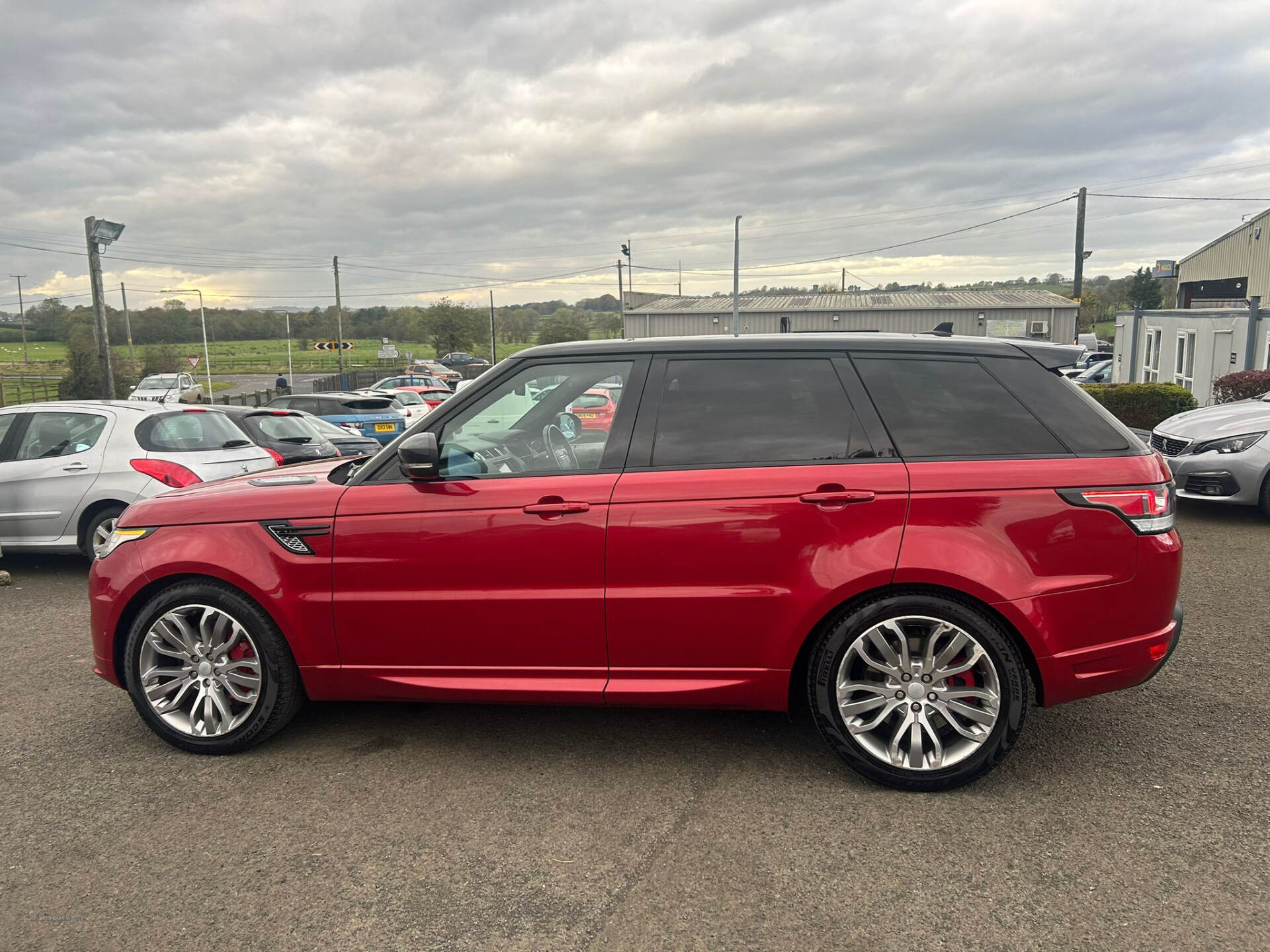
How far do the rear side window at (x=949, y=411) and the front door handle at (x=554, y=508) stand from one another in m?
1.27

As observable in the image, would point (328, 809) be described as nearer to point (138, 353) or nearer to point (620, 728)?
point (620, 728)

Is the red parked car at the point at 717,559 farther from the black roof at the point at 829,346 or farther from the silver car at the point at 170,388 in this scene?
the silver car at the point at 170,388

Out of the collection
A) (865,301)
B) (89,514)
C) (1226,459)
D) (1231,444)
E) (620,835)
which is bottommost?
(620,835)

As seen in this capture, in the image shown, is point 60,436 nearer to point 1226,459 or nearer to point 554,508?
point 554,508

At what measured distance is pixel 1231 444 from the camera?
9.00m

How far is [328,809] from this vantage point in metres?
3.47

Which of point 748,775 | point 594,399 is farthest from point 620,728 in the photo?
point 594,399

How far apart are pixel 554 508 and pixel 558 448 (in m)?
0.33

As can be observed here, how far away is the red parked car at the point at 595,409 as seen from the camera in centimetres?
378

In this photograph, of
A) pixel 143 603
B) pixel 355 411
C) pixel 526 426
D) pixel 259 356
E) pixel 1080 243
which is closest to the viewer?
pixel 526 426

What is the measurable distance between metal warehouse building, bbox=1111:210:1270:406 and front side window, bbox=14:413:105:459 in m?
18.6

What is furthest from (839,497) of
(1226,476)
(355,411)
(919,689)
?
(355,411)

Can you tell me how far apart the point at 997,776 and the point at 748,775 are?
1012 mm

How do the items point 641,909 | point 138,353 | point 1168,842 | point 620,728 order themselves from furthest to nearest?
point 138,353
point 620,728
point 1168,842
point 641,909
